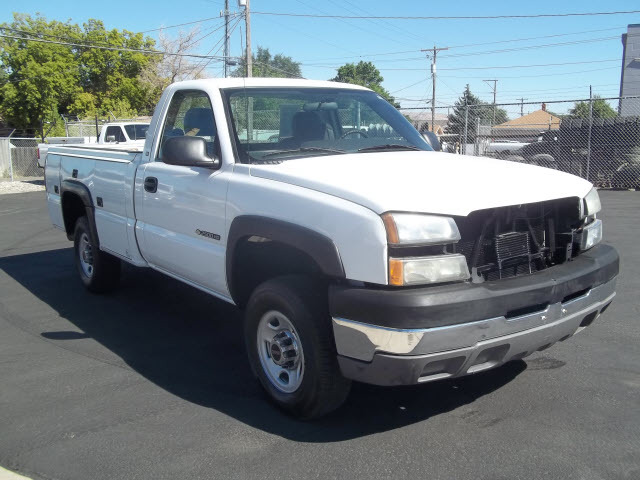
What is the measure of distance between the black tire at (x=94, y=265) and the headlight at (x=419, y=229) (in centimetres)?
423

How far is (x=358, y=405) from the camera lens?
3.89 metres

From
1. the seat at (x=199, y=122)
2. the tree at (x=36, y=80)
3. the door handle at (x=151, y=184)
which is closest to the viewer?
the seat at (x=199, y=122)

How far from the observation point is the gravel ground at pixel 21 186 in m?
20.4

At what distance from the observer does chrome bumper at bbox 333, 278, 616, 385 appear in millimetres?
2957

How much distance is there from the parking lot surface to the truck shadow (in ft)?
0.05

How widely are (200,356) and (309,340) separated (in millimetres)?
1784

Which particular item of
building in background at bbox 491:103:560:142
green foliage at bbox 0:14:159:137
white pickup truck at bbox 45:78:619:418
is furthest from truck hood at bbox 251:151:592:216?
green foliage at bbox 0:14:159:137

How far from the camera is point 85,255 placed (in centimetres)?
677

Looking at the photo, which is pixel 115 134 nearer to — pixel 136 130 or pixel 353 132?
pixel 136 130

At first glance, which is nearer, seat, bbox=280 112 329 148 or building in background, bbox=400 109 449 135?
seat, bbox=280 112 329 148

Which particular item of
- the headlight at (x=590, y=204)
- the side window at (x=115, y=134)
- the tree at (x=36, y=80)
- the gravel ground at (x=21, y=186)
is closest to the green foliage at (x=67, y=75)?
the tree at (x=36, y=80)

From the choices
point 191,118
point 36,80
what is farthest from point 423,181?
point 36,80

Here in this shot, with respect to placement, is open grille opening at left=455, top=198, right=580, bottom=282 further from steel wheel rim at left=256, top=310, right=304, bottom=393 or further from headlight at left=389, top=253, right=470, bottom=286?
steel wheel rim at left=256, top=310, right=304, bottom=393

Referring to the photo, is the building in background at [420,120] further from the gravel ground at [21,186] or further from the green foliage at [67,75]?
the green foliage at [67,75]
